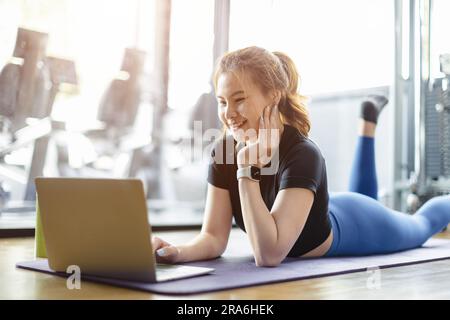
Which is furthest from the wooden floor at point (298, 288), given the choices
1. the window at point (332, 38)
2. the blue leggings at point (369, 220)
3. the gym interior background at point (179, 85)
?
the window at point (332, 38)

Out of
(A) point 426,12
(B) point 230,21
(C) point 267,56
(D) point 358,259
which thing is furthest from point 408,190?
(C) point 267,56

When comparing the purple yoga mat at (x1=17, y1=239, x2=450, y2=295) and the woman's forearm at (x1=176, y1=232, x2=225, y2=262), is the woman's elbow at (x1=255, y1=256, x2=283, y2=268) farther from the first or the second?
the woman's forearm at (x1=176, y1=232, x2=225, y2=262)

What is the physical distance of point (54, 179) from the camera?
1319 millimetres

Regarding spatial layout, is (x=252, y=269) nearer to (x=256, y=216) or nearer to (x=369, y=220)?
(x=256, y=216)

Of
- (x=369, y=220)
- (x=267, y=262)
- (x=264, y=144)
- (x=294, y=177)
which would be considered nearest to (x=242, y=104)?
(x=264, y=144)

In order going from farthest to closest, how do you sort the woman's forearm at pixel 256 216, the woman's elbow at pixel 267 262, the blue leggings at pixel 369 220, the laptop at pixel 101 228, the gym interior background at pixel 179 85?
the gym interior background at pixel 179 85
the blue leggings at pixel 369 220
the woman's elbow at pixel 267 262
the woman's forearm at pixel 256 216
the laptop at pixel 101 228

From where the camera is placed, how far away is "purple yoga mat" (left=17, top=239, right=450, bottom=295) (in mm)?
1280

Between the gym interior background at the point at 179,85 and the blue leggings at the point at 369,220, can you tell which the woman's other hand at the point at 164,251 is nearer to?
the blue leggings at the point at 369,220

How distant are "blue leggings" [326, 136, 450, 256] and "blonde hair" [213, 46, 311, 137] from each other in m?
0.35

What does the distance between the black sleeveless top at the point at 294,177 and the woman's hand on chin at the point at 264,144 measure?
0.16 ft

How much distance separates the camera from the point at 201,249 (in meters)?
1.71

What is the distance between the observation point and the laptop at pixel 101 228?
1.21 metres

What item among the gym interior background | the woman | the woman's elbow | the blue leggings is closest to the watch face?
the woman
